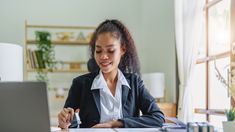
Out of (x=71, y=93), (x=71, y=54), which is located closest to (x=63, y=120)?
(x=71, y=93)

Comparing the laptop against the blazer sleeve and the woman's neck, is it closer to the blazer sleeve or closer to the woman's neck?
the blazer sleeve

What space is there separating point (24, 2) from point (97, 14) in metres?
1.03

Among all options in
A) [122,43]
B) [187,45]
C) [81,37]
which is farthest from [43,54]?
[122,43]

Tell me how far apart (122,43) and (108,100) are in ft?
1.07

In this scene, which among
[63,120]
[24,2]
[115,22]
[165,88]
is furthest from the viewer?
[24,2]

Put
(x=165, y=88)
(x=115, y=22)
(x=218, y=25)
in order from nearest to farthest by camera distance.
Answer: (x=115, y=22) < (x=218, y=25) < (x=165, y=88)

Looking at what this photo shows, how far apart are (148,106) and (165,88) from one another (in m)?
2.62

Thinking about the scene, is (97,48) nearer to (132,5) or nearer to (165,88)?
(165,88)

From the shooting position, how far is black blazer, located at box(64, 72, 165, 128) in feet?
5.70

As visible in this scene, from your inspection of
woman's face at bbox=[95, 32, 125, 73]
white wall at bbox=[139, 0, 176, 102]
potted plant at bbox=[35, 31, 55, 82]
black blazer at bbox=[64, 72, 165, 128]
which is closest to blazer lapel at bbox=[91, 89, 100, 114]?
black blazer at bbox=[64, 72, 165, 128]

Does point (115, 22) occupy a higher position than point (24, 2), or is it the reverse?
point (24, 2)

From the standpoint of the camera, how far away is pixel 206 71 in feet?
11.8

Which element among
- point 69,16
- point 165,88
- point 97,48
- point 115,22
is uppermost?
point 69,16

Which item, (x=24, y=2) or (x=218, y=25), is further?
(x=24, y=2)
